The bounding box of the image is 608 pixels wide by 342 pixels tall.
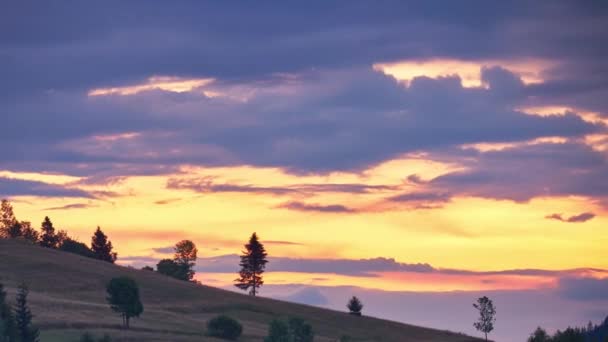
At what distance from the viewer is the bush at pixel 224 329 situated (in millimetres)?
119062

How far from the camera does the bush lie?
119 m

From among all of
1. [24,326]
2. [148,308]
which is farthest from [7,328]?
[148,308]

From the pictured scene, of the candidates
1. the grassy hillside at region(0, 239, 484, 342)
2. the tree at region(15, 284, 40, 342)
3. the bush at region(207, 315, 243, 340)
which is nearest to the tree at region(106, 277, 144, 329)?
the grassy hillside at region(0, 239, 484, 342)

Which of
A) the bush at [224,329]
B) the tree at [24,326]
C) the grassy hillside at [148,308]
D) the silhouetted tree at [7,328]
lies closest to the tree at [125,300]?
the grassy hillside at [148,308]

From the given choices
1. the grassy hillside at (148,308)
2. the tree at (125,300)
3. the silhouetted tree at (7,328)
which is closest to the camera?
the silhouetted tree at (7,328)

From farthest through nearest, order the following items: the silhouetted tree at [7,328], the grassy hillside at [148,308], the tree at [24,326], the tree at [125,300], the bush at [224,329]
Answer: the tree at [125,300]
the bush at [224,329]
the grassy hillside at [148,308]
the tree at [24,326]
the silhouetted tree at [7,328]

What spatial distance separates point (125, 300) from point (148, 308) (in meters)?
20.7

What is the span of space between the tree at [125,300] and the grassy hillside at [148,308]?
1.14m

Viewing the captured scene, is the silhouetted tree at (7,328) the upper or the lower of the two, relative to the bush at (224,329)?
lower

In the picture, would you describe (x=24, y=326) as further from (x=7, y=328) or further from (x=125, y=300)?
(x=125, y=300)

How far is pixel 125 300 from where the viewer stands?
399 feet

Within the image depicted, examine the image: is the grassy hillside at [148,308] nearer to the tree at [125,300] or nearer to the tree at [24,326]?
the tree at [125,300]

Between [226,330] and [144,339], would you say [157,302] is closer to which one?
[226,330]

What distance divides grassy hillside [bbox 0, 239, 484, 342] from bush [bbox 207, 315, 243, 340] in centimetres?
136
